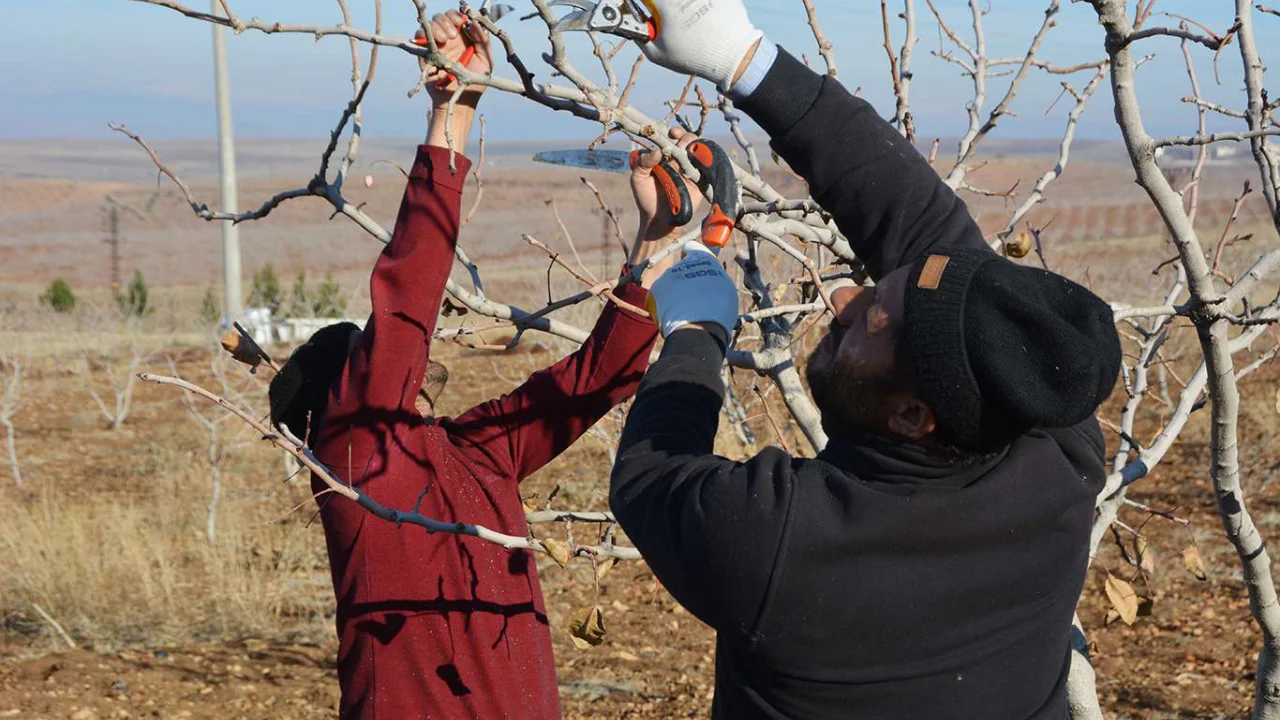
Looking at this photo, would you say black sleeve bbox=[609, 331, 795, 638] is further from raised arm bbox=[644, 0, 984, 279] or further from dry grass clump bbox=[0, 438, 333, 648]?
dry grass clump bbox=[0, 438, 333, 648]

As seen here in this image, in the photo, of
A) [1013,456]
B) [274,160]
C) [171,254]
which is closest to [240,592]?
[1013,456]

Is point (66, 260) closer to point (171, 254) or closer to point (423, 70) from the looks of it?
point (171, 254)

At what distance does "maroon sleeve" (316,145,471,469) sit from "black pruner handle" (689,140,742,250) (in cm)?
42

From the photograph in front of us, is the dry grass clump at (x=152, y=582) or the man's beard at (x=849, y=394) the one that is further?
the dry grass clump at (x=152, y=582)

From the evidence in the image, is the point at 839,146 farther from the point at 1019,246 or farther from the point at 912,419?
the point at 1019,246

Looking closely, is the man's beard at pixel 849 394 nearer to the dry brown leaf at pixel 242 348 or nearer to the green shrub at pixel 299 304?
the dry brown leaf at pixel 242 348

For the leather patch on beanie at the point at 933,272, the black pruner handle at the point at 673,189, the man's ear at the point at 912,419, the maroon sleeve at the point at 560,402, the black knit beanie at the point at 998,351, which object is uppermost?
the black pruner handle at the point at 673,189

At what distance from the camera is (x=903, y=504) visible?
142 cm

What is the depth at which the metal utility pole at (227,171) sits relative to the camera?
14742 millimetres

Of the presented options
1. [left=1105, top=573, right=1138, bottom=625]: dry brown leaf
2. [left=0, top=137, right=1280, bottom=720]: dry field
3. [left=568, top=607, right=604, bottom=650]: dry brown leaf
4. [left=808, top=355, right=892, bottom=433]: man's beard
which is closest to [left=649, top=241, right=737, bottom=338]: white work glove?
[left=808, top=355, right=892, bottom=433]: man's beard

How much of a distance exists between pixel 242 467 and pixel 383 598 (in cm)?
971

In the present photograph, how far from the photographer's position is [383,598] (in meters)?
2.17

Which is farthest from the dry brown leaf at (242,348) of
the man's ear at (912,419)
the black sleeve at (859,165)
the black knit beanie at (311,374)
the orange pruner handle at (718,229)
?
the man's ear at (912,419)

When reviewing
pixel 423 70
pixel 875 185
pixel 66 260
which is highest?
pixel 423 70
